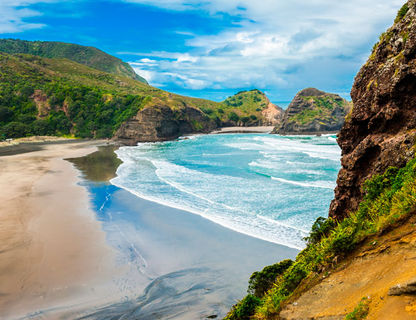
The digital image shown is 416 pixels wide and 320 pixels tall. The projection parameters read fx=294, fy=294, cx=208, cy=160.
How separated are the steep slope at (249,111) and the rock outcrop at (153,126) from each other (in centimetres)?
4144

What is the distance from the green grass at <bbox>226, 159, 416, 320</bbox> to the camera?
20.9ft

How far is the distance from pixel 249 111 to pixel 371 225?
160 metres

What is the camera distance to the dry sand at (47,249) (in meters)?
11.8

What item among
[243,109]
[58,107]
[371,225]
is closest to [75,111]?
[58,107]

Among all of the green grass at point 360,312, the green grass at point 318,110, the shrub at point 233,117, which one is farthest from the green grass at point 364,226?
the shrub at point 233,117

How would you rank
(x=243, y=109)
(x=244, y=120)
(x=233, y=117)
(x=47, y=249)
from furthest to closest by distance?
(x=243, y=109) → (x=244, y=120) → (x=233, y=117) → (x=47, y=249)

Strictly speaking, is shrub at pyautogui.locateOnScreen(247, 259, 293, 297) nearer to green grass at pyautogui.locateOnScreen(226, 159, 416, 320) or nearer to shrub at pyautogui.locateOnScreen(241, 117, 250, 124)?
green grass at pyautogui.locateOnScreen(226, 159, 416, 320)

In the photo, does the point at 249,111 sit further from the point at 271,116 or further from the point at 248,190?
the point at 248,190

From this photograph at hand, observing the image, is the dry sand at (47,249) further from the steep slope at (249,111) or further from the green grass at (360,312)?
the steep slope at (249,111)

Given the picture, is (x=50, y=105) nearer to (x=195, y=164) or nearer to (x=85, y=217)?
(x=195, y=164)

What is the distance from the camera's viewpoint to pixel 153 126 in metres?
92.4

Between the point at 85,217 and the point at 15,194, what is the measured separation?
380 inches

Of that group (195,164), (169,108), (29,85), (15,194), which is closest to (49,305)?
(15,194)

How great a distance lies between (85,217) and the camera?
68.9 feet
